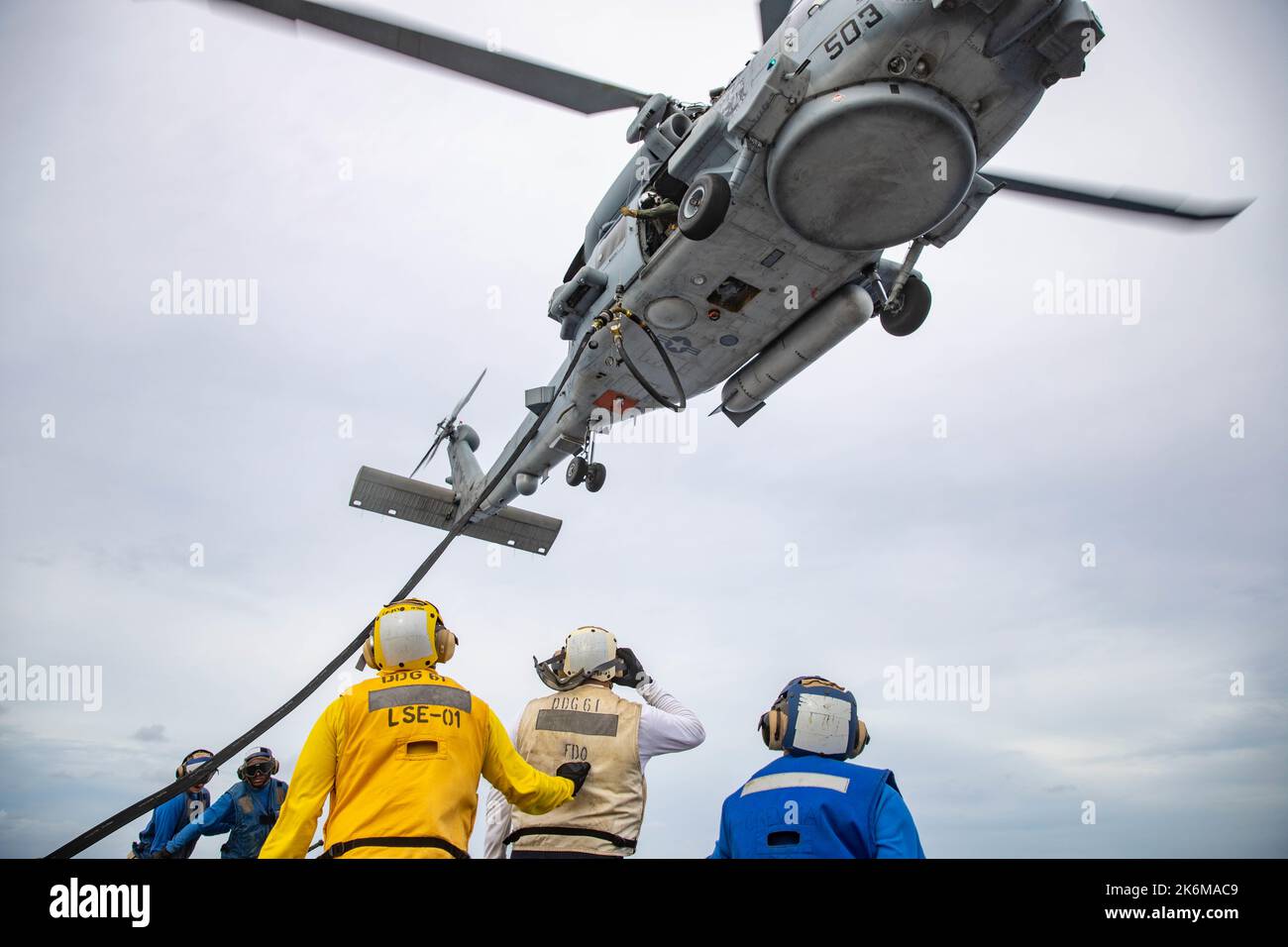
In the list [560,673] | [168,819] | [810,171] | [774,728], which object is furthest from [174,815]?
[810,171]

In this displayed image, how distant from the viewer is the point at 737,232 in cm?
1000

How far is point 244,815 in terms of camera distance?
323 inches

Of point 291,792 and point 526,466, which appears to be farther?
point 526,466

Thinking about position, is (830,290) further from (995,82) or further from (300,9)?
(300,9)

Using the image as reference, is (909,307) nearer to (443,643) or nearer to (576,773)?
(576,773)

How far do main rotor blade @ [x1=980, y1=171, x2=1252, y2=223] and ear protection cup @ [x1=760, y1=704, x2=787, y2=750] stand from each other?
28.5 ft

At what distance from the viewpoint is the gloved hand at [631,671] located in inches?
198

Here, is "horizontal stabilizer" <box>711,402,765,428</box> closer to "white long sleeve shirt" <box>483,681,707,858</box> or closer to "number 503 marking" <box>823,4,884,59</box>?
"number 503 marking" <box>823,4,884,59</box>

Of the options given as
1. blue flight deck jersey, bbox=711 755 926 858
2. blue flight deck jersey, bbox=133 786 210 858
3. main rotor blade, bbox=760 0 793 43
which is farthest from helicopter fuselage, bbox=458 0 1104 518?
blue flight deck jersey, bbox=133 786 210 858

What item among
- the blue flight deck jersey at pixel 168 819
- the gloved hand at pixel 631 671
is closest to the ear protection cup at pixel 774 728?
the gloved hand at pixel 631 671

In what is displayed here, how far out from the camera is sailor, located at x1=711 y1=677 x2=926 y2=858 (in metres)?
3.31

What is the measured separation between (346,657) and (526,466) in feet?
23.4

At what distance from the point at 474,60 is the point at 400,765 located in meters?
8.91
